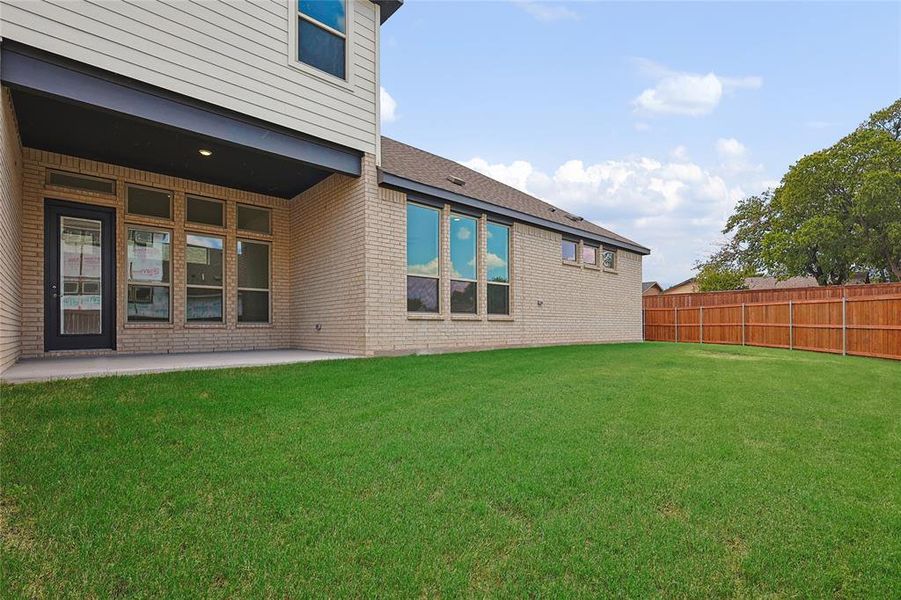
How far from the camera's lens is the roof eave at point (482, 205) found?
8.04 meters

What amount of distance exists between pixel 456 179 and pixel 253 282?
5.04 meters

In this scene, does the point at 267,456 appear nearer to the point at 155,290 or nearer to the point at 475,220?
the point at 155,290

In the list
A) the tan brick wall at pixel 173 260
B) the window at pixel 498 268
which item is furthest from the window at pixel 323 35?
the window at pixel 498 268

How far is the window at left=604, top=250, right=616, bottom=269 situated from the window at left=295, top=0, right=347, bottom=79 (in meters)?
9.66

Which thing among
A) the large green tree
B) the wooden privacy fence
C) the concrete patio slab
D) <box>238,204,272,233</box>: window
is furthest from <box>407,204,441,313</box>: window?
the large green tree

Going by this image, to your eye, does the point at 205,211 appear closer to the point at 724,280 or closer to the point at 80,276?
the point at 80,276

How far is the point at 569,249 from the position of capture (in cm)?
1246

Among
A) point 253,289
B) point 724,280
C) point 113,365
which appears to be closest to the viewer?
point 113,365

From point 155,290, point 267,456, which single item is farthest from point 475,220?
point 267,456

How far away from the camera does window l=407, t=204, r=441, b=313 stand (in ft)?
27.9

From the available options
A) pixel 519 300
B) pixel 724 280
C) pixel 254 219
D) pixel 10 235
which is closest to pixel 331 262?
pixel 254 219

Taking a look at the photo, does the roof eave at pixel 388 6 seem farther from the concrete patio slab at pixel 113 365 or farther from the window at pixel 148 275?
the concrete patio slab at pixel 113 365

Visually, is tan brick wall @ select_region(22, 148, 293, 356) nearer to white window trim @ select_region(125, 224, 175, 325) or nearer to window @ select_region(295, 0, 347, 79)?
white window trim @ select_region(125, 224, 175, 325)

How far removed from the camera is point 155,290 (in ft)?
26.1
